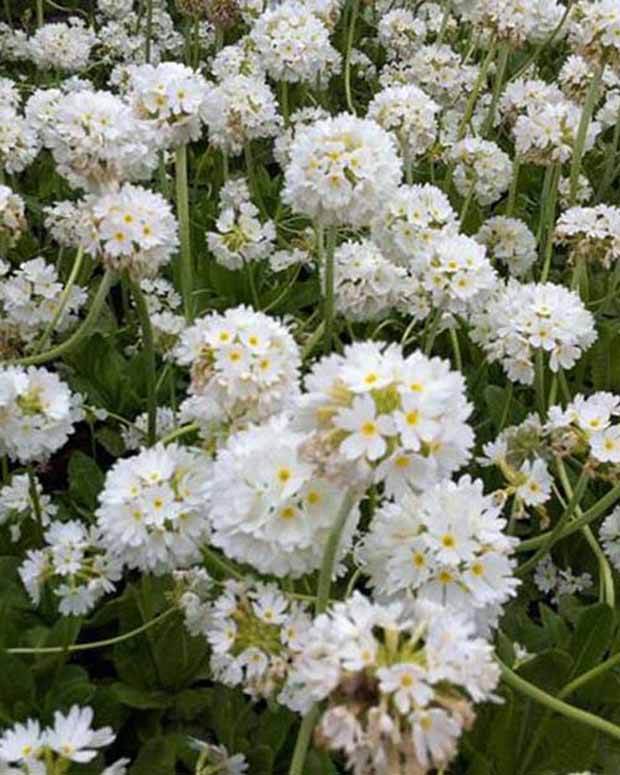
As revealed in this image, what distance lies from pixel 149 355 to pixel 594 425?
4.04 ft

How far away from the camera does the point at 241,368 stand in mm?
2299

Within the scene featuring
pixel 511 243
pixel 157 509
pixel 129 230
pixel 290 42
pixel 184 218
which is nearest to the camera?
pixel 157 509

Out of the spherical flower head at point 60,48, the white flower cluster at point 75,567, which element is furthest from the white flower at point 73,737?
the spherical flower head at point 60,48

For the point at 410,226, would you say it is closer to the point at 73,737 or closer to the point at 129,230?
the point at 129,230

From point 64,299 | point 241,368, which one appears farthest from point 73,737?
point 64,299

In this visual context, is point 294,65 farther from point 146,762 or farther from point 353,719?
point 353,719

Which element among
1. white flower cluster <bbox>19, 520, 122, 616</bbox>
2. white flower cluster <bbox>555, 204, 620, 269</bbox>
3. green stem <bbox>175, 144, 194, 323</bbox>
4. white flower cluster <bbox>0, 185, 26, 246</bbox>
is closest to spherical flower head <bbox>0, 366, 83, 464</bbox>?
white flower cluster <bbox>19, 520, 122, 616</bbox>

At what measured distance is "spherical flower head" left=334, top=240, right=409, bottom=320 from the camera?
3412mm

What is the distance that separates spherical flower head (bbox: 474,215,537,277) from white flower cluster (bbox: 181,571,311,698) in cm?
253

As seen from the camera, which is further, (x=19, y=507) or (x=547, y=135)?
(x=547, y=135)

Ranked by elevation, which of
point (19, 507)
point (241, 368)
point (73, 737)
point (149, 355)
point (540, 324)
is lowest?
point (19, 507)

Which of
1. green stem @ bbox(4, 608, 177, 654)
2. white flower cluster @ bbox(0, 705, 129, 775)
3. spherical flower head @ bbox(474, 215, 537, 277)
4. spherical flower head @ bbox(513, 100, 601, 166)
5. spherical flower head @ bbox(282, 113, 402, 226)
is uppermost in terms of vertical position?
spherical flower head @ bbox(282, 113, 402, 226)

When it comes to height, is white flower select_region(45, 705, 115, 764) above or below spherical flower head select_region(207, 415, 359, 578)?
below

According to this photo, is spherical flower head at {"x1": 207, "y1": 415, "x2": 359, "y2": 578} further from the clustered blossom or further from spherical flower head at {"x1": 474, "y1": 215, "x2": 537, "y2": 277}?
spherical flower head at {"x1": 474, "y1": 215, "x2": 537, "y2": 277}
